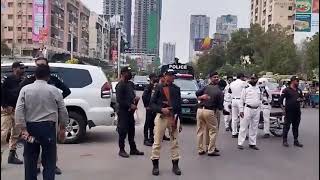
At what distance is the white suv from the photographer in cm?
1097

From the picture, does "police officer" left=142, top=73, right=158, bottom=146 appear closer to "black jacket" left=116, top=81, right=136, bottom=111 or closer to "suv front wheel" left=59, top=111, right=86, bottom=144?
"suv front wheel" left=59, top=111, right=86, bottom=144

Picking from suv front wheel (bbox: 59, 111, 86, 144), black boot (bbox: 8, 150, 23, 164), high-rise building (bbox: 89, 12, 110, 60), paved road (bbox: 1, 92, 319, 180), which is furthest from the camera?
high-rise building (bbox: 89, 12, 110, 60)

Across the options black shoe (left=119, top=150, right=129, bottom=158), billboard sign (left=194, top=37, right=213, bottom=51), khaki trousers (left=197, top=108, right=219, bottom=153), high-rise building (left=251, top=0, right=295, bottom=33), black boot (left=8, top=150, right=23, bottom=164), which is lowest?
black shoe (left=119, top=150, right=129, bottom=158)

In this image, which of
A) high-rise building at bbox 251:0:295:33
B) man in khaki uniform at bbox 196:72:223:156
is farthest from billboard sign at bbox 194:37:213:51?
man in khaki uniform at bbox 196:72:223:156

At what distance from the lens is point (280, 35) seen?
6247 cm

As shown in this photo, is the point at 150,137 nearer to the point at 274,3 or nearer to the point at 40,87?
the point at 40,87

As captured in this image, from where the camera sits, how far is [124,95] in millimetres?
9352

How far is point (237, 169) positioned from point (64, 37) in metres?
93.8

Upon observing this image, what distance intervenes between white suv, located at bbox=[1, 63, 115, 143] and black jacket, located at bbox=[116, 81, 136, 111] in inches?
72.2

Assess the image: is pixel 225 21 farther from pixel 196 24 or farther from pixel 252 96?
pixel 252 96

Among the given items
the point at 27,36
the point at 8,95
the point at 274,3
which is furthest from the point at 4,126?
the point at 274,3

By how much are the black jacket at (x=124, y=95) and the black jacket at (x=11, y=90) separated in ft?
6.19

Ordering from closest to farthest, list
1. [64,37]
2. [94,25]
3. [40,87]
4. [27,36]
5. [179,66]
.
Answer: [40,87], [179,66], [27,36], [64,37], [94,25]

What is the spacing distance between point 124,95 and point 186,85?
27.2 ft
